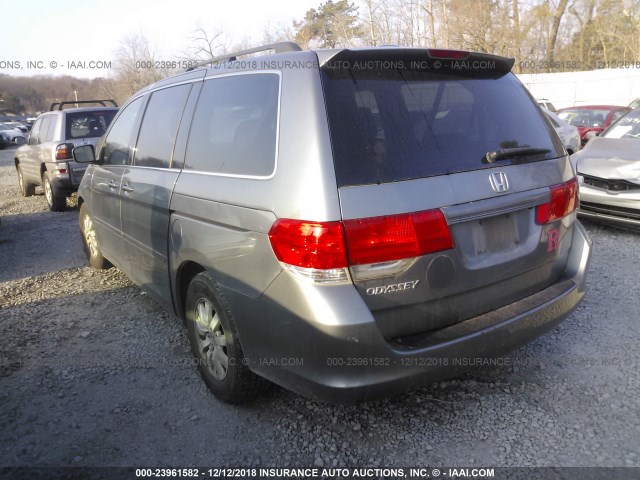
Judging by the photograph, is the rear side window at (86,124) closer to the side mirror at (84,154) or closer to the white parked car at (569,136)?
the side mirror at (84,154)

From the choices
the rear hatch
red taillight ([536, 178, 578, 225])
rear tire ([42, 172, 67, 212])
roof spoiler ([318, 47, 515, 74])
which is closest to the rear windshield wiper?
the rear hatch

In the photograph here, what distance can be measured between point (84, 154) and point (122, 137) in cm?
65

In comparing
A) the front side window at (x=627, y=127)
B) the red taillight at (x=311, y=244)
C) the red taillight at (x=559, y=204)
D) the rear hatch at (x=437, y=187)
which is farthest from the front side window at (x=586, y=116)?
the red taillight at (x=311, y=244)

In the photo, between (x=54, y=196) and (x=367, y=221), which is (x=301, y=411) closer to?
(x=367, y=221)

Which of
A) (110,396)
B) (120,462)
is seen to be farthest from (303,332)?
(110,396)

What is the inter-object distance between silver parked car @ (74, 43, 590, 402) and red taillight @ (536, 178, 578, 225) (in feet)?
Result: 0.04

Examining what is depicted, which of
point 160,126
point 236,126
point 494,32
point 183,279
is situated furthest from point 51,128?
point 494,32

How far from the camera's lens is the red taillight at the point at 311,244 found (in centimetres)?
203

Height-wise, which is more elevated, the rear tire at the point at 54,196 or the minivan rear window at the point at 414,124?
the minivan rear window at the point at 414,124

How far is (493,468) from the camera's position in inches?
89.9

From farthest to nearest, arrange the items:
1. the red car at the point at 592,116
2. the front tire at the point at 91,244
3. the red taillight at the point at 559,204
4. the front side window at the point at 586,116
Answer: the front side window at the point at 586,116, the red car at the point at 592,116, the front tire at the point at 91,244, the red taillight at the point at 559,204

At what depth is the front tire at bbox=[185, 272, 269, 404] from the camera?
8.61ft

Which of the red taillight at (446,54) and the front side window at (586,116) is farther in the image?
the front side window at (586,116)

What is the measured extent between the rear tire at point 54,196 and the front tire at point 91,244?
3.91 metres
